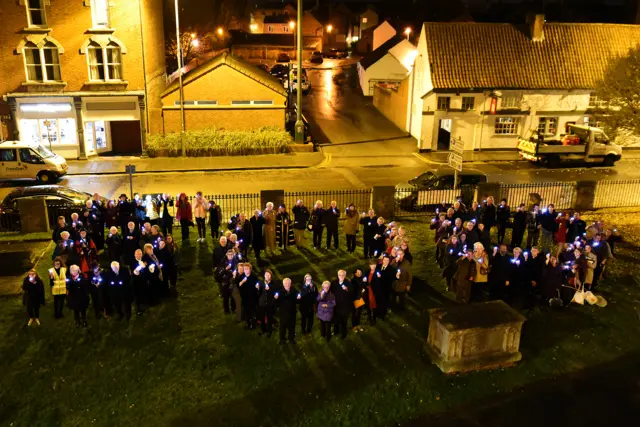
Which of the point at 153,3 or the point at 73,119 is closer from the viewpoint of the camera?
the point at 73,119

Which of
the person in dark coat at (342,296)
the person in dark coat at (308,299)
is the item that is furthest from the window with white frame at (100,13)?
the person in dark coat at (342,296)

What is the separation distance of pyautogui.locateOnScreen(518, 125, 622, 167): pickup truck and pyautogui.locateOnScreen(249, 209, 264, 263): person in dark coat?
18660 mm

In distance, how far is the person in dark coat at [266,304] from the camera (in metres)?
11.7

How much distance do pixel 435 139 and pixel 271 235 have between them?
1943cm

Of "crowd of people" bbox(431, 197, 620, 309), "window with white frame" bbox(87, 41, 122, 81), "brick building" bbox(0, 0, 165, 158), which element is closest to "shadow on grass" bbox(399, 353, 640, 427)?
"crowd of people" bbox(431, 197, 620, 309)

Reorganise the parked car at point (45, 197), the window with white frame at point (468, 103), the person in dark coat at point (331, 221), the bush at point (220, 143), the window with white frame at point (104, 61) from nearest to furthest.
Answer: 1. the person in dark coat at point (331, 221)
2. the parked car at point (45, 197)
3. the window with white frame at point (104, 61)
4. the bush at point (220, 143)
5. the window with white frame at point (468, 103)

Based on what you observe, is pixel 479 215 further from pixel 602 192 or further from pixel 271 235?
pixel 602 192

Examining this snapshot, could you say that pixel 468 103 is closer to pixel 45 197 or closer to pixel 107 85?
pixel 107 85

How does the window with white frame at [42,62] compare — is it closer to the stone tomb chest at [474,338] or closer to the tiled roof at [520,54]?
the tiled roof at [520,54]

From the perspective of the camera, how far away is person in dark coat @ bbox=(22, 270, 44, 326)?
1202 centimetres

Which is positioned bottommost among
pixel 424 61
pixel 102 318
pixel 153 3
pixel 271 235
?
pixel 102 318

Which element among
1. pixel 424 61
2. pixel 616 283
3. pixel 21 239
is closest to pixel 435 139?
pixel 424 61

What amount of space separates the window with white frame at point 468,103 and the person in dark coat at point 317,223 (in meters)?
18.9

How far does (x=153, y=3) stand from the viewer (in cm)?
3344
